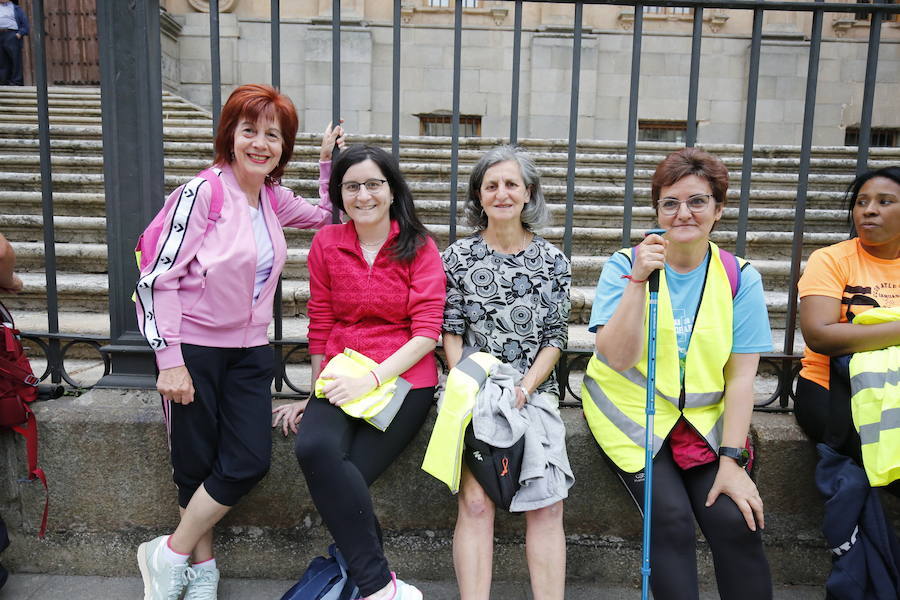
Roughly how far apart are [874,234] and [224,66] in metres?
11.1

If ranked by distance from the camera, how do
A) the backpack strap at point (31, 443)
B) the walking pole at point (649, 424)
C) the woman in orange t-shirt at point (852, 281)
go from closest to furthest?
1. the walking pole at point (649, 424)
2. the woman in orange t-shirt at point (852, 281)
3. the backpack strap at point (31, 443)

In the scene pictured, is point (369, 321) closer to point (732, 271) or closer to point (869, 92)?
point (732, 271)

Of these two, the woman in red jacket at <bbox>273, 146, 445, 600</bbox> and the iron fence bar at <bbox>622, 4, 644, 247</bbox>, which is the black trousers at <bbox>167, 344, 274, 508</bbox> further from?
the iron fence bar at <bbox>622, 4, 644, 247</bbox>

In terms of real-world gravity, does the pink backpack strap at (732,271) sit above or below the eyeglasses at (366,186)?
below

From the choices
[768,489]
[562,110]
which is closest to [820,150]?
[562,110]

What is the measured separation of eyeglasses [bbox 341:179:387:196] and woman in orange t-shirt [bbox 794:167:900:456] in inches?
69.4

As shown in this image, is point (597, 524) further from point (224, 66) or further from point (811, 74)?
point (224, 66)

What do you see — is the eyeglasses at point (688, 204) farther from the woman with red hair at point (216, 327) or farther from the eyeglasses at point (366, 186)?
the woman with red hair at point (216, 327)

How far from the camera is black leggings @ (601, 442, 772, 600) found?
2.15 m

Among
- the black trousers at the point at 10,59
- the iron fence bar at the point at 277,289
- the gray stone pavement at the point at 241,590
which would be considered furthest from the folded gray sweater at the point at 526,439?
the black trousers at the point at 10,59

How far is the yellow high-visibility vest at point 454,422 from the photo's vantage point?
7.43ft

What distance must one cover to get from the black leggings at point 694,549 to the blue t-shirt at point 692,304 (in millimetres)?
528

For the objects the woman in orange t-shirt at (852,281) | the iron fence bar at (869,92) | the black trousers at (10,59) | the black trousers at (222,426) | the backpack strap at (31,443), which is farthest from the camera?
the black trousers at (10,59)

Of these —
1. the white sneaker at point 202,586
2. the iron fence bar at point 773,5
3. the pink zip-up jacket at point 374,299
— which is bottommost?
the white sneaker at point 202,586
